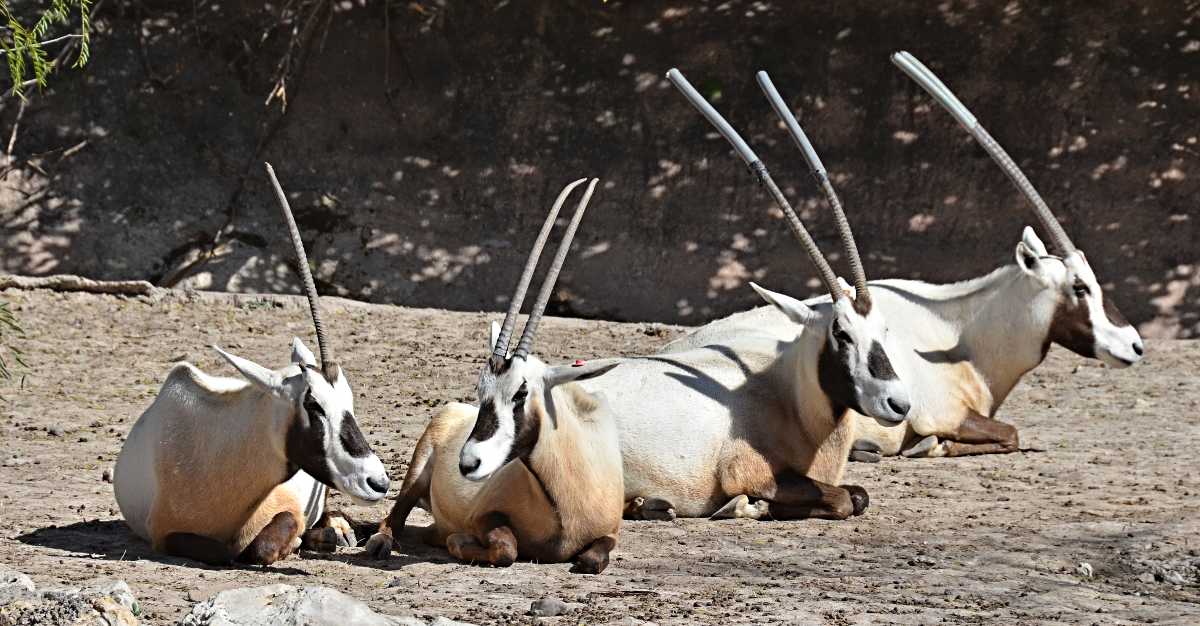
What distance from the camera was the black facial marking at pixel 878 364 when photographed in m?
6.74

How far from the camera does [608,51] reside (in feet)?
41.3

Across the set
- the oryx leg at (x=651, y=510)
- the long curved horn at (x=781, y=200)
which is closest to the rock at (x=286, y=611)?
the oryx leg at (x=651, y=510)

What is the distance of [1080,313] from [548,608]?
14.0ft

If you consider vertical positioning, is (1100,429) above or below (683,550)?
below

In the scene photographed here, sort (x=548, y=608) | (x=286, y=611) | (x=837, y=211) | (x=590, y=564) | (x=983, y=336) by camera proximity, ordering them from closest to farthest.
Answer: (x=286, y=611) → (x=548, y=608) → (x=590, y=564) → (x=837, y=211) → (x=983, y=336)

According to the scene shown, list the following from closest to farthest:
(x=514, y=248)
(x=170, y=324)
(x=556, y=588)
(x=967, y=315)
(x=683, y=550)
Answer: (x=556, y=588), (x=683, y=550), (x=967, y=315), (x=170, y=324), (x=514, y=248)

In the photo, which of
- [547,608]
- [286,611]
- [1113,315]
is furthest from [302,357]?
[1113,315]

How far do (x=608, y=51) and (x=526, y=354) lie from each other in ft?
23.7

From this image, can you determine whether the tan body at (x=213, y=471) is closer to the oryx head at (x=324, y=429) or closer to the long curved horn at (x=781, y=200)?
the oryx head at (x=324, y=429)

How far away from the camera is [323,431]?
5.49 m

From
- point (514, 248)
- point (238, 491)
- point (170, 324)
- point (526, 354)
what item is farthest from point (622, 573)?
point (514, 248)

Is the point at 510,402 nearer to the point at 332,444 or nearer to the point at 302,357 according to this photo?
the point at 332,444

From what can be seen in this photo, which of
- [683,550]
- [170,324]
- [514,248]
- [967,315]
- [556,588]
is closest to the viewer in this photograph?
[556,588]

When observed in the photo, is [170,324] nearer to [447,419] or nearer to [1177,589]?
[447,419]
